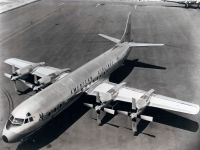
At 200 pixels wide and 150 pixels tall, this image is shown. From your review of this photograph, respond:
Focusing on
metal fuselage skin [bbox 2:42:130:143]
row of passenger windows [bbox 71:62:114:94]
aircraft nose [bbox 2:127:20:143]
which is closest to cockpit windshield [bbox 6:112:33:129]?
metal fuselage skin [bbox 2:42:130:143]

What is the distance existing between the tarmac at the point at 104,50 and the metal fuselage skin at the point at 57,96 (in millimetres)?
2727

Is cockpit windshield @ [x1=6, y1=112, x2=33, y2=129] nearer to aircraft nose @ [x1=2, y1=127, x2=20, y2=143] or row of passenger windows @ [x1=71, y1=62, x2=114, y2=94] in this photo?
aircraft nose @ [x1=2, y1=127, x2=20, y2=143]

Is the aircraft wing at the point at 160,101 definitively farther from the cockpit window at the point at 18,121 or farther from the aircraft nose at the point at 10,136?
the aircraft nose at the point at 10,136

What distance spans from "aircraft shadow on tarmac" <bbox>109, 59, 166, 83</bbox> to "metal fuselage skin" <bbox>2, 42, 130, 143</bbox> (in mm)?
2570

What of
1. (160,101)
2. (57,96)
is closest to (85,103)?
(57,96)

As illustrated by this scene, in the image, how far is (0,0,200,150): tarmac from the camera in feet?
105

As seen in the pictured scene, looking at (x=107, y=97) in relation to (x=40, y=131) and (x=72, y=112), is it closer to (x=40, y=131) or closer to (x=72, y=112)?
(x=72, y=112)

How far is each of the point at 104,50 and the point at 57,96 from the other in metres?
26.6

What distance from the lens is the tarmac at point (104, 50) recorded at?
31891 mm

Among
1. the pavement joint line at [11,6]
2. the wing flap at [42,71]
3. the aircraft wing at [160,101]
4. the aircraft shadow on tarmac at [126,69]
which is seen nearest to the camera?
the aircraft wing at [160,101]

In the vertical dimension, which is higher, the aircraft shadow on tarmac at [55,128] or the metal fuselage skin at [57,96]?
the metal fuselage skin at [57,96]

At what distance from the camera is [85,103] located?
1358 inches

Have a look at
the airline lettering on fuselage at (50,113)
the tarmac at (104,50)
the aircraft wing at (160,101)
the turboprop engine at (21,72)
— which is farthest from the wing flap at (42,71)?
the airline lettering on fuselage at (50,113)

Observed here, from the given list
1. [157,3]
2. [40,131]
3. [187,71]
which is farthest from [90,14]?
[40,131]
